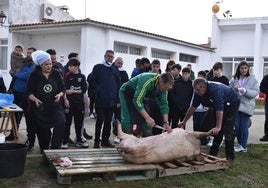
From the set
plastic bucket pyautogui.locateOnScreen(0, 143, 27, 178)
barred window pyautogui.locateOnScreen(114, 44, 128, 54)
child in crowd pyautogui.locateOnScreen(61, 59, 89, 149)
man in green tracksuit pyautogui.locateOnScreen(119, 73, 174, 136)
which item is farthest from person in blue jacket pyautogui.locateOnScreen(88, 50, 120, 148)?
barred window pyautogui.locateOnScreen(114, 44, 128, 54)

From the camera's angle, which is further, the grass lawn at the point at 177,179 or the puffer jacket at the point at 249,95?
the puffer jacket at the point at 249,95

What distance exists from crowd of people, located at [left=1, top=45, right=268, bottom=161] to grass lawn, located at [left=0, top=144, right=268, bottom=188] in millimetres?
416

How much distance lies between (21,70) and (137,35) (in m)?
9.83

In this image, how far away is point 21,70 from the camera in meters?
7.10

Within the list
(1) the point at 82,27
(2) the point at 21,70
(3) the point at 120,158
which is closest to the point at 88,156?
(3) the point at 120,158

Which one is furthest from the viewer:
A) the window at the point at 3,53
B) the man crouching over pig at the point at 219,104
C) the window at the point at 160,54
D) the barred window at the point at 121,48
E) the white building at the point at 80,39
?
the window at the point at 3,53

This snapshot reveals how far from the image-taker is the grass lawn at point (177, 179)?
4.72 m

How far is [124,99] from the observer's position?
5.72 meters

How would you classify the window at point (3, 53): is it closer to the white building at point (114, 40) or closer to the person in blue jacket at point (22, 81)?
the white building at point (114, 40)

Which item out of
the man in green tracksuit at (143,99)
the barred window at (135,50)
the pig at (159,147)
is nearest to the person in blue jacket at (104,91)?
the man in green tracksuit at (143,99)

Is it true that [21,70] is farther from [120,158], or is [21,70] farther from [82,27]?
[82,27]

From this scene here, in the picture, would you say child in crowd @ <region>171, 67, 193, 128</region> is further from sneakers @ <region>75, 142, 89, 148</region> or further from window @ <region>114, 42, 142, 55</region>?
window @ <region>114, 42, 142, 55</region>

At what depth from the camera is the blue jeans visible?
283 inches

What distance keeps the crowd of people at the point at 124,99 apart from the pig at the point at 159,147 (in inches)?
8.1
